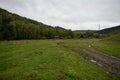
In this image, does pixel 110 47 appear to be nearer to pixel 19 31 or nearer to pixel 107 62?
pixel 107 62

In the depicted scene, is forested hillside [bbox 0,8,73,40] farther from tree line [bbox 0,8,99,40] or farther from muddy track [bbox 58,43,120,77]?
muddy track [bbox 58,43,120,77]

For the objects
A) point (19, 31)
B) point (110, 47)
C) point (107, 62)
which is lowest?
point (107, 62)

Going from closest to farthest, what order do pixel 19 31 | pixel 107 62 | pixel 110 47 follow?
1. pixel 107 62
2. pixel 110 47
3. pixel 19 31

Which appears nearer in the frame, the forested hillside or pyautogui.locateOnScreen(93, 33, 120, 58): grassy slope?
pyautogui.locateOnScreen(93, 33, 120, 58): grassy slope

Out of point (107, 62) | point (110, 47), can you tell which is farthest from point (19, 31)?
point (107, 62)

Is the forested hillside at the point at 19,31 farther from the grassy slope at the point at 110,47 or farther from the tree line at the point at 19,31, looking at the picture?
the grassy slope at the point at 110,47

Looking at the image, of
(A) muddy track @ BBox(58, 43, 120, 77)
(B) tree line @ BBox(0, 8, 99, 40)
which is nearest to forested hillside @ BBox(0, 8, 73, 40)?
→ (B) tree line @ BBox(0, 8, 99, 40)

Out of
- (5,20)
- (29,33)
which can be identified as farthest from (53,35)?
(5,20)

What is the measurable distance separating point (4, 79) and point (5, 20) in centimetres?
8408

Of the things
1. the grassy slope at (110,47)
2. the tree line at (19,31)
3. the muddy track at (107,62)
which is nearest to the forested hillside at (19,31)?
the tree line at (19,31)

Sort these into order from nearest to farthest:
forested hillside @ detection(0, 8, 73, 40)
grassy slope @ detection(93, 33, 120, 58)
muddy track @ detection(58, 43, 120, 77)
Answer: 1. muddy track @ detection(58, 43, 120, 77)
2. grassy slope @ detection(93, 33, 120, 58)
3. forested hillside @ detection(0, 8, 73, 40)

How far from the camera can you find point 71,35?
598 feet

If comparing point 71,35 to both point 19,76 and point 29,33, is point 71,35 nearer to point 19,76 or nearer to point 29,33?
point 29,33

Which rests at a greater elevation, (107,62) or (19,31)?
(19,31)
